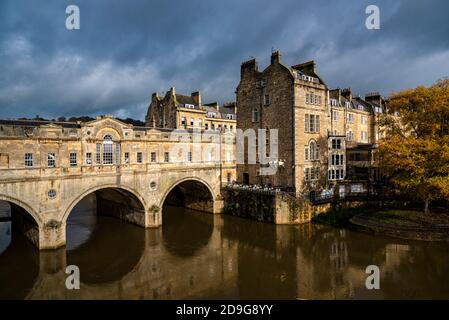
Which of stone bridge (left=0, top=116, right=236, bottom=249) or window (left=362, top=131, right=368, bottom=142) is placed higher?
window (left=362, top=131, right=368, bottom=142)

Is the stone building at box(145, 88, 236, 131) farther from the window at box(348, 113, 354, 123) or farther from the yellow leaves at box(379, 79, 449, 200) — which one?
the yellow leaves at box(379, 79, 449, 200)

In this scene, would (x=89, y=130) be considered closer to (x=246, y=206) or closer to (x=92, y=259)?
(x=92, y=259)

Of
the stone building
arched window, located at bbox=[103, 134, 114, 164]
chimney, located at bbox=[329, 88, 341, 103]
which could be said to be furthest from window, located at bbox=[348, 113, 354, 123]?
arched window, located at bbox=[103, 134, 114, 164]

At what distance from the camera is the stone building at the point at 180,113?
4866 centimetres

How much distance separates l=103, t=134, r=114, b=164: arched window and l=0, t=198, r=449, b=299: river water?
735 centimetres

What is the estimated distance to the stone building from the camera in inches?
1916

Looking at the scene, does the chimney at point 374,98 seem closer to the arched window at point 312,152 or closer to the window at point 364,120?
the window at point 364,120

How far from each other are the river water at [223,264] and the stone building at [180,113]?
21407 millimetres

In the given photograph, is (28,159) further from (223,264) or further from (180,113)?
(180,113)

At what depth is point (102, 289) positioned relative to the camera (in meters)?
19.6

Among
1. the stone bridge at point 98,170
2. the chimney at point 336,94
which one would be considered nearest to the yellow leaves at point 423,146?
the chimney at point 336,94

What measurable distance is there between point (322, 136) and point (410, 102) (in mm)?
10000

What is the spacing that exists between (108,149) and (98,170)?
227 centimetres
